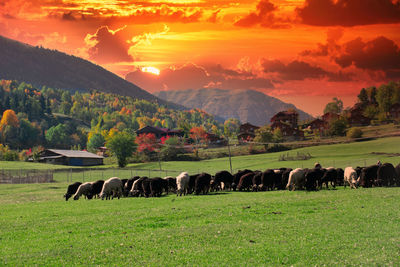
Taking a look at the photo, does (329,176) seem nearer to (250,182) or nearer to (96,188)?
(250,182)

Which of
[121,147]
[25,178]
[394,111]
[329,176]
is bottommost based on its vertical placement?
[329,176]

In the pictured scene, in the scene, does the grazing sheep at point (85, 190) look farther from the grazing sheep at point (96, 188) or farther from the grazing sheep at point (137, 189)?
the grazing sheep at point (137, 189)

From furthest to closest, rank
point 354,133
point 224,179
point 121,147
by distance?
1. point 354,133
2. point 121,147
3. point 224,179

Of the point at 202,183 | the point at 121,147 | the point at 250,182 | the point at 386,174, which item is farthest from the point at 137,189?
the point at 121,147

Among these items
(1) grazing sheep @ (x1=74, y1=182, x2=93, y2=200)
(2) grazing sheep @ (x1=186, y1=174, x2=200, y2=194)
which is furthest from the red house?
(1) grazing sheep @ (x1=74, y1=182, x2=93, y2=200)

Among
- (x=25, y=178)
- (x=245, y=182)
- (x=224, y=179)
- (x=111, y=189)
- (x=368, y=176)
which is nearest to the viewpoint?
(x=368, y=176)

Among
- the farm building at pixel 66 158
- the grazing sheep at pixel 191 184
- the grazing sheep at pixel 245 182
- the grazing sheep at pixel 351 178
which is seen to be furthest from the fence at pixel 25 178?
the farm building at pixel 66 158

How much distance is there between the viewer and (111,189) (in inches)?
1560

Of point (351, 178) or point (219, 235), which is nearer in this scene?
point (219, 235)

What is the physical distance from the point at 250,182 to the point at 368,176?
1012 centimetres

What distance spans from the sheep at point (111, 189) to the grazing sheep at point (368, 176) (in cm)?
2044

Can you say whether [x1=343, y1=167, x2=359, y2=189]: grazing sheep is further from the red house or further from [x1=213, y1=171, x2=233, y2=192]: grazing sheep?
the red house

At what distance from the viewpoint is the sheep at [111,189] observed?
39.1 metres

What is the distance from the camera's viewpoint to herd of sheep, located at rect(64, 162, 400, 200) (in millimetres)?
38000
